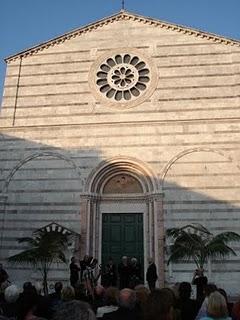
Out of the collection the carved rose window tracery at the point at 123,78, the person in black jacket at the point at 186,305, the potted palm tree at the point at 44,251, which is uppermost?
the carved rose window tracery at the point at 123,78

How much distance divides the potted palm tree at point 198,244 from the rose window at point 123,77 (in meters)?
6.04

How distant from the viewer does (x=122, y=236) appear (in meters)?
15.3

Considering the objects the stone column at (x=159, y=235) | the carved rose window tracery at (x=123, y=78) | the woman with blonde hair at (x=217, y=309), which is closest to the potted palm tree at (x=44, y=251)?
the stone column at (x=159, y=235)

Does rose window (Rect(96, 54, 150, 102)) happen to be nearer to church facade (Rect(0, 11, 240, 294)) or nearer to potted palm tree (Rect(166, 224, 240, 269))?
church facade (Rect(0, 11, 240, 294))

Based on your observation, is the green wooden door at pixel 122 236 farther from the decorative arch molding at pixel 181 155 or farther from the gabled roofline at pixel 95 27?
the gabled roofline at pixel 95 27

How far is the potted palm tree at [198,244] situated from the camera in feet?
41.4

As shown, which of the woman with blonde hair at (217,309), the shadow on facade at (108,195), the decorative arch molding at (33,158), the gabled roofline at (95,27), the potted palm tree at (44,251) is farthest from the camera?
the gabled roofline at (95,27)

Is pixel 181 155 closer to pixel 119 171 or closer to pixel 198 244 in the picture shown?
pixel 119 171

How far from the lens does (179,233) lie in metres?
13.7

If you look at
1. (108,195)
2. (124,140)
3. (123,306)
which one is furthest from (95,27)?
(123,306)

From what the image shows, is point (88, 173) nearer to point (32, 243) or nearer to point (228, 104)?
point (32, 243)


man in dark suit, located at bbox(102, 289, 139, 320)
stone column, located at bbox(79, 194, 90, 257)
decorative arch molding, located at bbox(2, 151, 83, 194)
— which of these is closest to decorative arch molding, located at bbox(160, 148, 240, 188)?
stone column, located at bbox(79, 194, 90, 257)

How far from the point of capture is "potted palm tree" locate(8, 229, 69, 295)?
13.3 meters

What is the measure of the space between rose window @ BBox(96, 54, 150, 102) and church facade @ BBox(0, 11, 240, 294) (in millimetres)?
45
